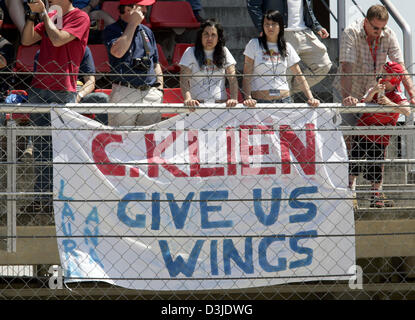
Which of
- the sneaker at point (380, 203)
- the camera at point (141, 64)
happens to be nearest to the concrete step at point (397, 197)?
the sneaker at point (380, 203)

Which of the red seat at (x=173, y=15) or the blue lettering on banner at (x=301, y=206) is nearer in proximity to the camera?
the blue lettering on banner at (x=301, y=206)

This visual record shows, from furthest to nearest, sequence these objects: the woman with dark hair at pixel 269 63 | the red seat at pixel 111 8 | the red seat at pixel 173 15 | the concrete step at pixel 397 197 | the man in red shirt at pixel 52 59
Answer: the red seat at pixel 111 8 → the red seat at pixel 173 15 → the woman with dark hair at pixel 269 63 → the concrete step at pixel 397 197 → the man in red shirt at pixel 52 59

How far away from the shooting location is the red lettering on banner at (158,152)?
585cm

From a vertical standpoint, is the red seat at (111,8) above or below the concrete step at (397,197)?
above

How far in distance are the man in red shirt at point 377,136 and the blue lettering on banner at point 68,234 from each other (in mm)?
2257

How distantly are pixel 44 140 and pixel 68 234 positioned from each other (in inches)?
33.5

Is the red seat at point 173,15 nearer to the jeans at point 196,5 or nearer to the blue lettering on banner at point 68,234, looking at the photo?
the jeans at point 196,5

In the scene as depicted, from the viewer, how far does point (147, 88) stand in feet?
21.6

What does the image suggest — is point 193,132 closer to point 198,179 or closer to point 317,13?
point 198,179

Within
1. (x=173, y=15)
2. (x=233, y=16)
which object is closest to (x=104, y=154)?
(x=173, y=15)

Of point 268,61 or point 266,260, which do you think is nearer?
point 266,260

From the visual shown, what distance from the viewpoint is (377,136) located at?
6.38 meters

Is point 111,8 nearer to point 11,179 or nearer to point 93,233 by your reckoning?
point 11,179

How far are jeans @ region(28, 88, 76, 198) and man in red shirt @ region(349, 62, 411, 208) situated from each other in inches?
93.1
